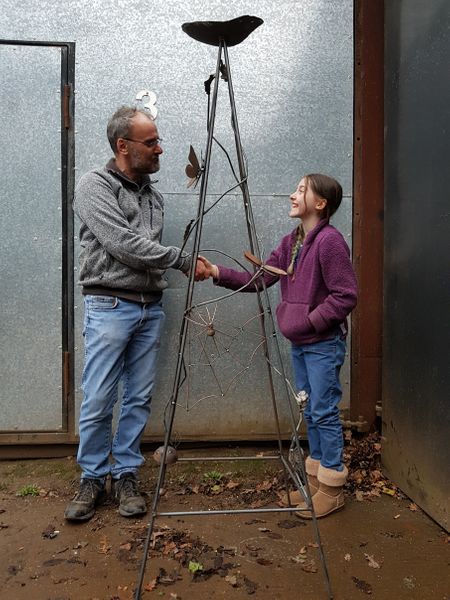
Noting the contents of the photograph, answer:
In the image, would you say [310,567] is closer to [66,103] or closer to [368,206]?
[368,206]

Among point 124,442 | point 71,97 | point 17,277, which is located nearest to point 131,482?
point 124,442

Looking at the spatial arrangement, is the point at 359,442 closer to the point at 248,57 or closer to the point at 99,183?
the point at 99,183

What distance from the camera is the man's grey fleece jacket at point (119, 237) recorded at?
2.82 meters

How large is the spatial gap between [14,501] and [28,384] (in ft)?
2.39

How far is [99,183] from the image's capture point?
291 cm

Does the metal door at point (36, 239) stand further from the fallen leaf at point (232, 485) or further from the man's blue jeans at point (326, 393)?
the man's blue jeans at point (326, 393)

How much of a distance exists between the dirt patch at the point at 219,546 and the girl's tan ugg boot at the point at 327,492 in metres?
0.05

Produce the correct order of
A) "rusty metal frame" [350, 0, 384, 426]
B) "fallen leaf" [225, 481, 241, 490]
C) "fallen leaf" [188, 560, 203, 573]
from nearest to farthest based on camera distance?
"fallen leaf" [188, 560, 203, 573]
"fallen leaf" [225, 481, 241, 490]
"rusty metal frame" [350, 0, 384, 426]

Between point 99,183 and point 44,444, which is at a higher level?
point 99,183

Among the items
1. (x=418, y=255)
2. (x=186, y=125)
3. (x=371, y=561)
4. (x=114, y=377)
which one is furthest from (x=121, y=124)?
(x=371, y=561)

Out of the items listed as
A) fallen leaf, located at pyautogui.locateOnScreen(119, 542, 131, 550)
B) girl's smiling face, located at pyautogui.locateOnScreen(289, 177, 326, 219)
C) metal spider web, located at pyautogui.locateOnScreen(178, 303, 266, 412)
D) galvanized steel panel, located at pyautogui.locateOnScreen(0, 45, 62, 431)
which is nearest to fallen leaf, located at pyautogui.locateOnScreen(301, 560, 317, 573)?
fallen leaf, located at pyautogui.locateOnScreen(119, 542, 131, 550)

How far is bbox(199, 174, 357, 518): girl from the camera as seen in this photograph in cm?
277

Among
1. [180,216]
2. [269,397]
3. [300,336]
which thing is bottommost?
[269,397]

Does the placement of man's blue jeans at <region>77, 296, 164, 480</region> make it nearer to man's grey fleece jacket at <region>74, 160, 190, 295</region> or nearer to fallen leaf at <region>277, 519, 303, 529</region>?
man's grey fleece jacket at <region>74, 160, 190, 295</region>
